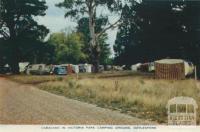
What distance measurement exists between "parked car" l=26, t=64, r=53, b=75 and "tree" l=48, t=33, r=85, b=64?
21 centimetres

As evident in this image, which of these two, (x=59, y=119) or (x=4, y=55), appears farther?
(x=4, y=55)

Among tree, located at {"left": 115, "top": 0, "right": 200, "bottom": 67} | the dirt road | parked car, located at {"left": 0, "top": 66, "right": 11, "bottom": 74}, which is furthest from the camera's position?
parked car, located at {"left": 0, "top": 66, "right": 11, "bottom": 74}

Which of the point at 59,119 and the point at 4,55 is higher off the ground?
the point at 4,55

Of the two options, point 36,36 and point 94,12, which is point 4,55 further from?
point 94,12

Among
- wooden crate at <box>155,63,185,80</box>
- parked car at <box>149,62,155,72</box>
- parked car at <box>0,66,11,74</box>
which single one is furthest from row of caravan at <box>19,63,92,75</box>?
wooden crate at <box>155,63,185,80</box>

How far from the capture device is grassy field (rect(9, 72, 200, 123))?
6.79 m

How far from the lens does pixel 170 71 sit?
7.39 meters

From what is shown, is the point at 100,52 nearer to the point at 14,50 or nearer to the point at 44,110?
the point at 44,110

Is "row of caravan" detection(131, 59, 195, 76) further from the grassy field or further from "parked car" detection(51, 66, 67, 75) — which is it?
"parked car" detection(51, 66, 67, 75)

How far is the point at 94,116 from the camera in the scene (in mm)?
6590

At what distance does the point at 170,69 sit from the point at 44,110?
210 cm

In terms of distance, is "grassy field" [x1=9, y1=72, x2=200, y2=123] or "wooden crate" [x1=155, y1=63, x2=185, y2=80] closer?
"grassy field" [x1=9, y1=72, x2=200, y2=123]

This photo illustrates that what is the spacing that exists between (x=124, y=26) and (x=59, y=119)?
6.26ft

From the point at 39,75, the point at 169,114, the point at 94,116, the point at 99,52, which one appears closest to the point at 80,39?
the point at 99,52
